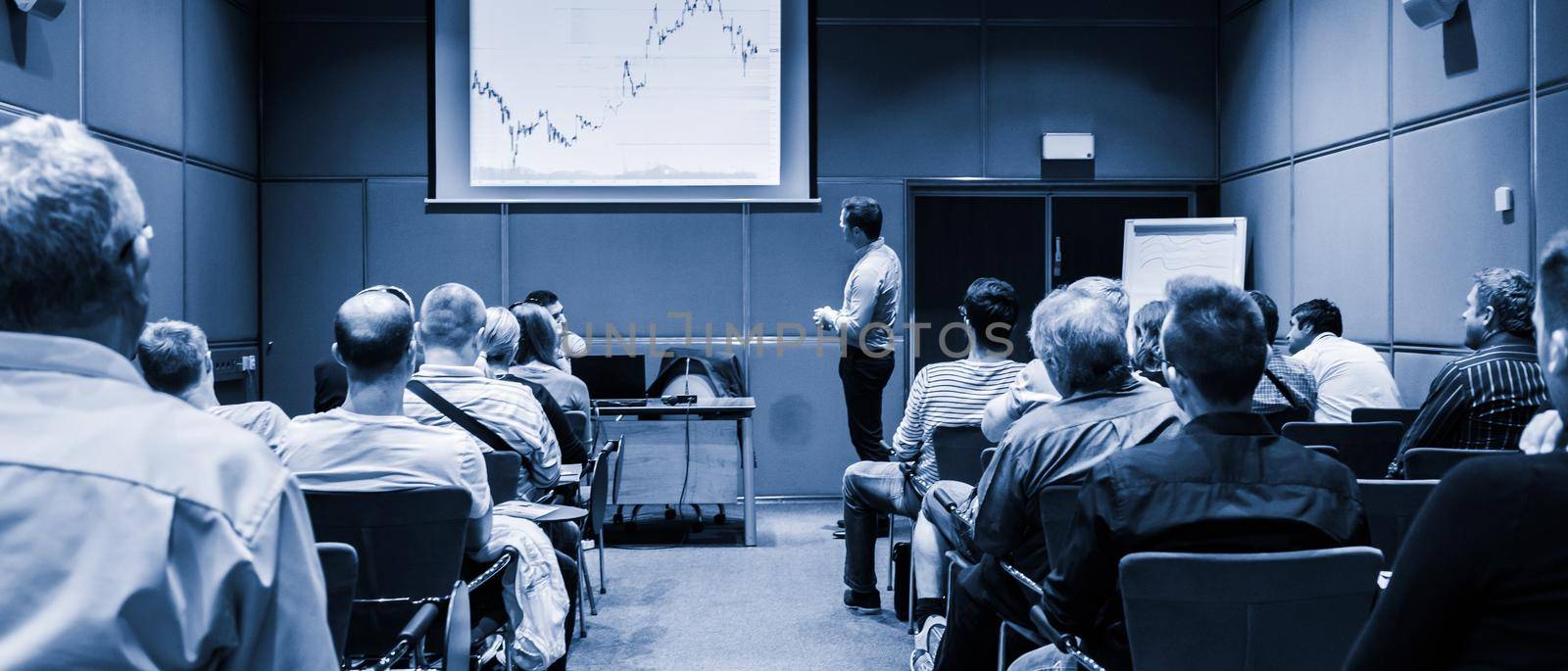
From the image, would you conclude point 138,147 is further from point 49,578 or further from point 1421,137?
point 1421,137

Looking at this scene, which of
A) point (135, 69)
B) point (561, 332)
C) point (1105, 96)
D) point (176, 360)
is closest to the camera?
point (176, 360)

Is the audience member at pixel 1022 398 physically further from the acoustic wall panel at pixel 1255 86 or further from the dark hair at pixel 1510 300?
the acoustic wall panel at pixel 1255 86

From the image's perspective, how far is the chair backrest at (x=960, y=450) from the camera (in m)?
3.46

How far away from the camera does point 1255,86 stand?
6.60m

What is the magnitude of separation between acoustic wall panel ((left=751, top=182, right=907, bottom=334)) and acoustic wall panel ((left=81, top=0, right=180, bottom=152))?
3373mm

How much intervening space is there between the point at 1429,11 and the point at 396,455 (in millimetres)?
4925

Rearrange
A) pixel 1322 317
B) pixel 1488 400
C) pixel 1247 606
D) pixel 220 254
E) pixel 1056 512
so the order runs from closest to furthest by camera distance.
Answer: pixel 1247 606
pixel 1056 512
pixel 1488 400
pixel 1322 317
pixel 220 254

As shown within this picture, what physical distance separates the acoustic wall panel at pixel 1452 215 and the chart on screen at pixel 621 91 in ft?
11.9

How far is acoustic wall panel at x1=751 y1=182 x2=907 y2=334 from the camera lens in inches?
271

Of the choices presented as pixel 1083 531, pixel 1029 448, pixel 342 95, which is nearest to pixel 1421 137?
pixel 1029 448

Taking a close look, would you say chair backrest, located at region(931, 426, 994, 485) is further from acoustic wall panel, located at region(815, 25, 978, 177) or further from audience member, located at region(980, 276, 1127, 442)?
acoustic wall panel, located at region(815, 25, 978, 177)

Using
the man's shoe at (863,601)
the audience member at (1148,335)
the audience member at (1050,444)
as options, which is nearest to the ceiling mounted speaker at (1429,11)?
the audience member at (1148,335)

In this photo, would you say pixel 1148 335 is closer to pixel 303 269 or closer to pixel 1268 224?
pixel 1268 224

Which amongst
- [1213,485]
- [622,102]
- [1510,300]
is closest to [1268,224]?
[1510,300]
